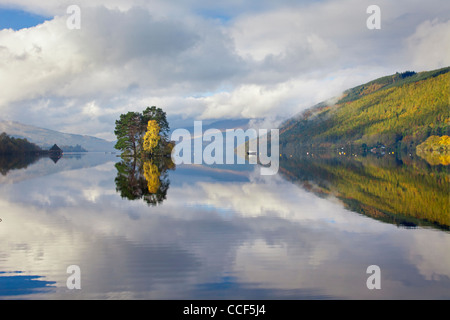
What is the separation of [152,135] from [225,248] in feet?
299

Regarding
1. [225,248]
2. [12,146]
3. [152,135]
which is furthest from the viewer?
[12,146]

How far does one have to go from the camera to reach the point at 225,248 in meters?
15.1

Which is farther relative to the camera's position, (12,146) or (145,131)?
(12,146)

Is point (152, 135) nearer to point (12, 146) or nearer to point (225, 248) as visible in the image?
point (225, 248)

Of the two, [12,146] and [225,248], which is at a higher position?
[12,146]

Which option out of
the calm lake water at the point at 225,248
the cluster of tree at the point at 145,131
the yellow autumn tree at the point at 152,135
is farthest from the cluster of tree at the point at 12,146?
the calm lake water at the point at 225,248

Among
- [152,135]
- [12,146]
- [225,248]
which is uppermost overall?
[12,146]

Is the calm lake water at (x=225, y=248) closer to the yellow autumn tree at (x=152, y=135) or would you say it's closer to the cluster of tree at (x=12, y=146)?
the yellow autumn tree at (x=152, y=135)

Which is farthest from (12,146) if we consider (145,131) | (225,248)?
(225,248)

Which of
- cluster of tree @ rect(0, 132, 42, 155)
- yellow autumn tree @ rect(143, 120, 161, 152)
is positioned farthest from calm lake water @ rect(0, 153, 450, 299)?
cluster of tree @ rect(0, 132, 42, 155)

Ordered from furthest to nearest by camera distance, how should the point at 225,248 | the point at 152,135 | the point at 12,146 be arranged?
the point at 12,146 → the point at 152,135 → the point at 225,248

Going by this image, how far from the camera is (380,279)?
1166 centimetres
